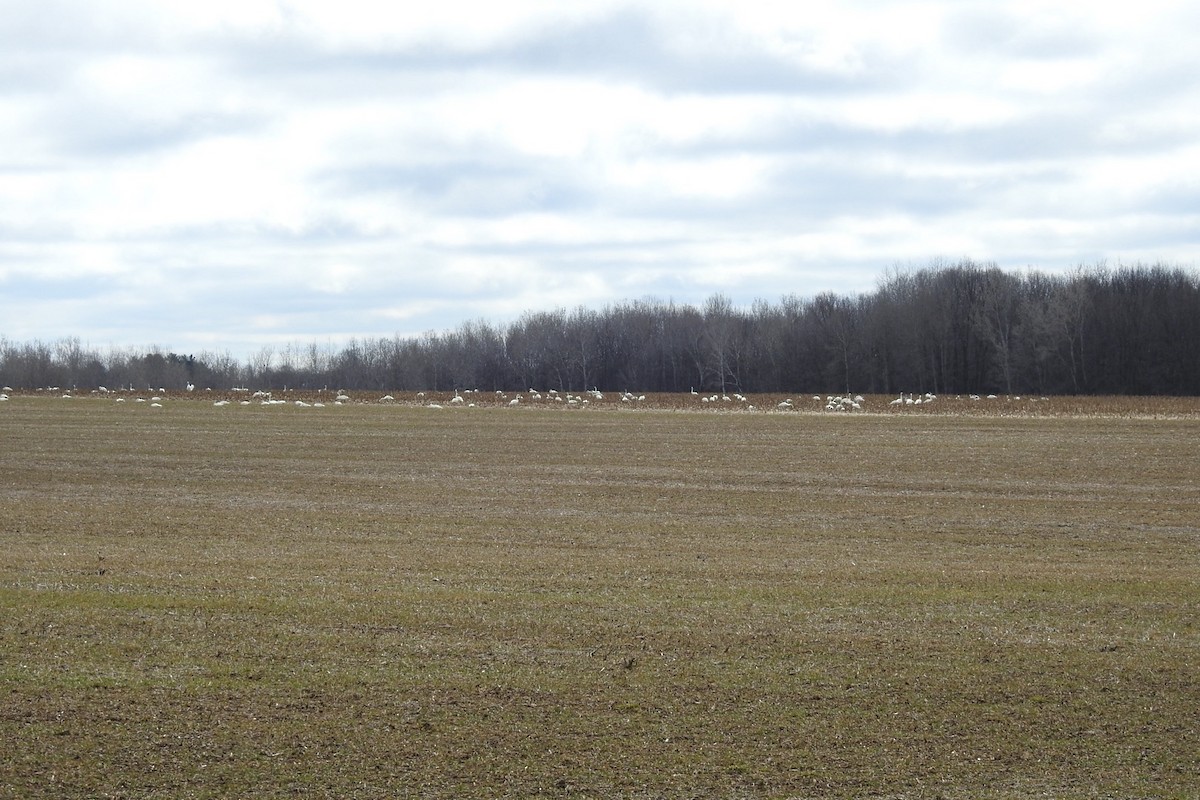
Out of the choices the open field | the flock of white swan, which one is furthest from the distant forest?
the open field

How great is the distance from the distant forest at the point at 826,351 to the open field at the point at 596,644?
81.6m

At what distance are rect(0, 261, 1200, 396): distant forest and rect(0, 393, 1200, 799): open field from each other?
81.6 meters

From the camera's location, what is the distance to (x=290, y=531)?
61.2 feet

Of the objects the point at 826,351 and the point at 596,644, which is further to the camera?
the point at 826,351

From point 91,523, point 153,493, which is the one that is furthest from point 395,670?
point 153,493

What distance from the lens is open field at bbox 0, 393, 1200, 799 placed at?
23.3ft

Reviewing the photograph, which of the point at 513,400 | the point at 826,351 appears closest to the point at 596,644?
the point at 513,400

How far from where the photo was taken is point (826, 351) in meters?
119

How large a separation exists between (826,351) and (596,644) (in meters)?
112

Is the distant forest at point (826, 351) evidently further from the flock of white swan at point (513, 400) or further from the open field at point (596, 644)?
the open field at point (596, 644)

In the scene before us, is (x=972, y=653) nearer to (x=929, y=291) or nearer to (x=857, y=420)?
(x=857, y=420)

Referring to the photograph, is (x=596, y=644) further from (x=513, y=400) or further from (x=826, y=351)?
(x=826, y=351)

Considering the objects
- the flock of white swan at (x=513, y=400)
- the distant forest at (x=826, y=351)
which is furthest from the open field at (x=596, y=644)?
the distant forest at (x=826, y=351)

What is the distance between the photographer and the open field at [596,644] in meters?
7.09
